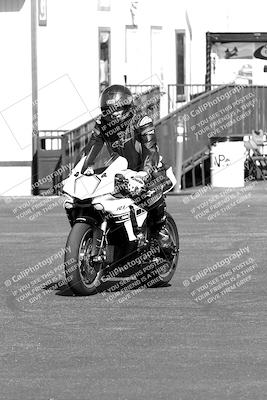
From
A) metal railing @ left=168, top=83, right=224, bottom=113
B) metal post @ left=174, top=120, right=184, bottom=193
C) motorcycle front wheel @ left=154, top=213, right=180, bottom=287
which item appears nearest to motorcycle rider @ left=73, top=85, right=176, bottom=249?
motorcycle front wheel @ left=154, top=213, right=180, bottom=287

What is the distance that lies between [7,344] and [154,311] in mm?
1767

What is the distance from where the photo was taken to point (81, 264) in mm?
10461

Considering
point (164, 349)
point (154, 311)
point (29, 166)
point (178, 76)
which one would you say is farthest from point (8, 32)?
point (164, 349)

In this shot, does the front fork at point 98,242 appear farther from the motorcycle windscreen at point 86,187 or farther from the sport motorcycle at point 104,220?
the motorcycle windscreen at point 86,187

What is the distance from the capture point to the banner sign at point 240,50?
108ft

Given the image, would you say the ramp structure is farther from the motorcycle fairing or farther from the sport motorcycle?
the motorcycle fairing

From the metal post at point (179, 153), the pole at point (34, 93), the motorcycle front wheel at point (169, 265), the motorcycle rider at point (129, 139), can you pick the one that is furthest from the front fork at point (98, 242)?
the pole at point (34, 93)

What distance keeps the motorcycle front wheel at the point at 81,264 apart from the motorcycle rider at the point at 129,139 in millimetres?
565

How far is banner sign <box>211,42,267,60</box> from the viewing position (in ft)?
108

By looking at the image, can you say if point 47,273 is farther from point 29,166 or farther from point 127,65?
point 127,65

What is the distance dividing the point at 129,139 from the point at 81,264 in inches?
50.0

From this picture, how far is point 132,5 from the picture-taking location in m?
28.7

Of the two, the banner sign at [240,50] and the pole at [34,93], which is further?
the banner sign at [240,50]

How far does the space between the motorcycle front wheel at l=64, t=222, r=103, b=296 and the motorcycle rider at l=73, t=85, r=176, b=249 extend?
56 centimetres
